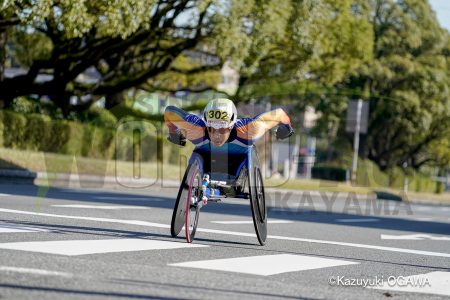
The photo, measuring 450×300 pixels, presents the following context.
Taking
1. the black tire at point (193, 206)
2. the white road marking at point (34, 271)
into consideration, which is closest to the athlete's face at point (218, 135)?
the black tire at point (193, 206)

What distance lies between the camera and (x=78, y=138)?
30.0 m

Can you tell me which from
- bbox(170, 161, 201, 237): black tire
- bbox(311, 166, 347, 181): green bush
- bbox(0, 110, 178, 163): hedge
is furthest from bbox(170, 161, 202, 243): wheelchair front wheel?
bbox(311, 166, 347, 181): green bush

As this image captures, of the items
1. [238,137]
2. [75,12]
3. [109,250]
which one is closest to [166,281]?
[109,250]

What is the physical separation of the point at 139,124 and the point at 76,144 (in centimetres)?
647

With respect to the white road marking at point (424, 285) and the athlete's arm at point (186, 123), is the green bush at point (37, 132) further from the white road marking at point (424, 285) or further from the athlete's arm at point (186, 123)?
the white road marking at point (424, 285)

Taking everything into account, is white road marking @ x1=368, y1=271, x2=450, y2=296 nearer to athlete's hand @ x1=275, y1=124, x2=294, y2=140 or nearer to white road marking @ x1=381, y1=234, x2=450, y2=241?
athlete's hand @ x1=275, y1=124, x2=294, y2=140

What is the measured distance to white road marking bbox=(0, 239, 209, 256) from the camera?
7.86 meters

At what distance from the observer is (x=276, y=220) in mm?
16766

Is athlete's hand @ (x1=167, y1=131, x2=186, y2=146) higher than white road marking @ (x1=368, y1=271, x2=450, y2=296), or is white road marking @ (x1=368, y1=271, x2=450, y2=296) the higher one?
athlete's hand @ (x1=167, y1=131, x2=186, y2=146)

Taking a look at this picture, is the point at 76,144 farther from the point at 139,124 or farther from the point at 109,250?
the point at 109,250

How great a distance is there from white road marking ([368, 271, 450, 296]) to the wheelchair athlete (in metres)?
2.34

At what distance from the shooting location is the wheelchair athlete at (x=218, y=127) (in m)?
9.60

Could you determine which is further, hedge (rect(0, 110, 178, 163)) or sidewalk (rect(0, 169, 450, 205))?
hedge (rect(0, 110, 178, 163))

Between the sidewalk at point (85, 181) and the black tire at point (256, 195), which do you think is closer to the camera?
the black tire at point (256, 195)
